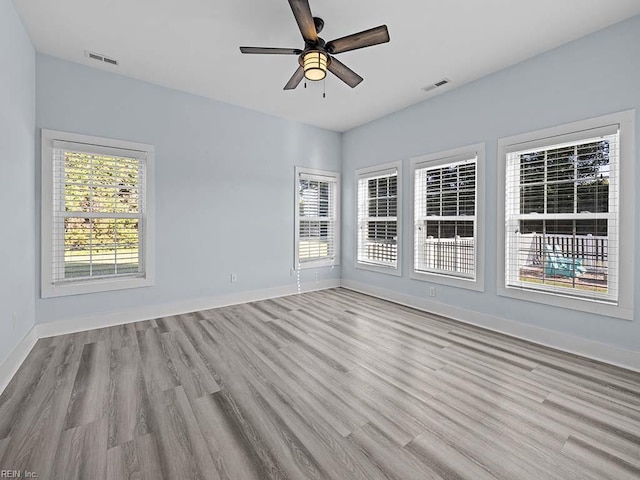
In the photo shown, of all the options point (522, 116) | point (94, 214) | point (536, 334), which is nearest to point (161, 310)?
point (94, 214)

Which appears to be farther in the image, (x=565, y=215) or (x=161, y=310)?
(x=161, y=310)

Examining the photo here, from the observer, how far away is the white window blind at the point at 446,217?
3828 mm

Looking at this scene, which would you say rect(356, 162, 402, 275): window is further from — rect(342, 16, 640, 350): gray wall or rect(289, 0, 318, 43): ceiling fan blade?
rect(289, 0, 318, 43): ceiling fan blade

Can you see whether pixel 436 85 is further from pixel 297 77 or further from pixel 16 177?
pixel 16 177

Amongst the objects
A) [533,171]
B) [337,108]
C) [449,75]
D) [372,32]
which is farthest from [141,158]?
[533,171]

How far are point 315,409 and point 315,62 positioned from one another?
8.76 ft

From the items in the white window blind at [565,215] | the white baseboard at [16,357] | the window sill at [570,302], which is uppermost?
the white window blind at [565,215]

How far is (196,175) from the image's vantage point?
4227 mm

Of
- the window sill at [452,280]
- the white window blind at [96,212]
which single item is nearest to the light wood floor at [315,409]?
the window sill at [452,280]

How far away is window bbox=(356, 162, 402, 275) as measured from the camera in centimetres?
487

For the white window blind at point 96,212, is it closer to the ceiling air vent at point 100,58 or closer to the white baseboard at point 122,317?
the white baseboard at point 122,317

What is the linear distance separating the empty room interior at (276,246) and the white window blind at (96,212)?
0.03 m

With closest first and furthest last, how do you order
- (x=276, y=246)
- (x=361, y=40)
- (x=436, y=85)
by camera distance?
1. (x=361, y=40)
2. (x=436, y=85)
3. (x=276, y=246)

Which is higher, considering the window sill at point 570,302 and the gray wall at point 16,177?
the gray wall at point 16,177
